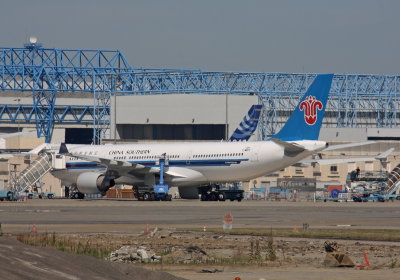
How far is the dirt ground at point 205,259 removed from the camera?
14.9 metres

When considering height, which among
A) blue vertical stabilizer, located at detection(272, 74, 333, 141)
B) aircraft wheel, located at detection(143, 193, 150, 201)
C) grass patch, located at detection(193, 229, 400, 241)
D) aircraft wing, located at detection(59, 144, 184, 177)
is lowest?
grass patch, located at detection(193, 229, 400, 241)

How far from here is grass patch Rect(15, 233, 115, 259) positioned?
23.9 m

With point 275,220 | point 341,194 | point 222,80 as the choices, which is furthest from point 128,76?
point 275,220

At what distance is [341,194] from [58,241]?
55557mm

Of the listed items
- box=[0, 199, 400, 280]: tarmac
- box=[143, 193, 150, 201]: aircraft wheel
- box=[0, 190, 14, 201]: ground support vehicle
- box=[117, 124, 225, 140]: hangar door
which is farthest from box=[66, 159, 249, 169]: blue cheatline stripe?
box=[117, 124, 225, 140]: hangar door

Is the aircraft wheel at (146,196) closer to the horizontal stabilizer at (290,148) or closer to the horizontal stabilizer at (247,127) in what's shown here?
the horizontal stabilizer at (290,148)

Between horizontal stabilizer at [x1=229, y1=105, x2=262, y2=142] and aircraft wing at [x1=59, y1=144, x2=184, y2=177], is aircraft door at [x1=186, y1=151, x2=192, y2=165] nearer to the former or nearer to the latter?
aircraft wing at [x1=59, y1=144, x2=184, y2=177]

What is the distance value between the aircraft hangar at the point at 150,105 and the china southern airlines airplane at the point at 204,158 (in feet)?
129

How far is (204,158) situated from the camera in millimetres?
67812

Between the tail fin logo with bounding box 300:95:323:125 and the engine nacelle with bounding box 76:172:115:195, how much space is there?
17.2 m

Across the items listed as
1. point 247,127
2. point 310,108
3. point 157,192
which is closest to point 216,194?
point 157,192

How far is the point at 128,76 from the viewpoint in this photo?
16375 cm

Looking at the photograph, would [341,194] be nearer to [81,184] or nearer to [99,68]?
[81,184]

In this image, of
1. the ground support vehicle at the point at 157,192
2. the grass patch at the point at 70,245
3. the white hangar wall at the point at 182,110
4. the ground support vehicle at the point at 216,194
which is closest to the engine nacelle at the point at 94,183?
the ground support vehicle at the point at 157,192
